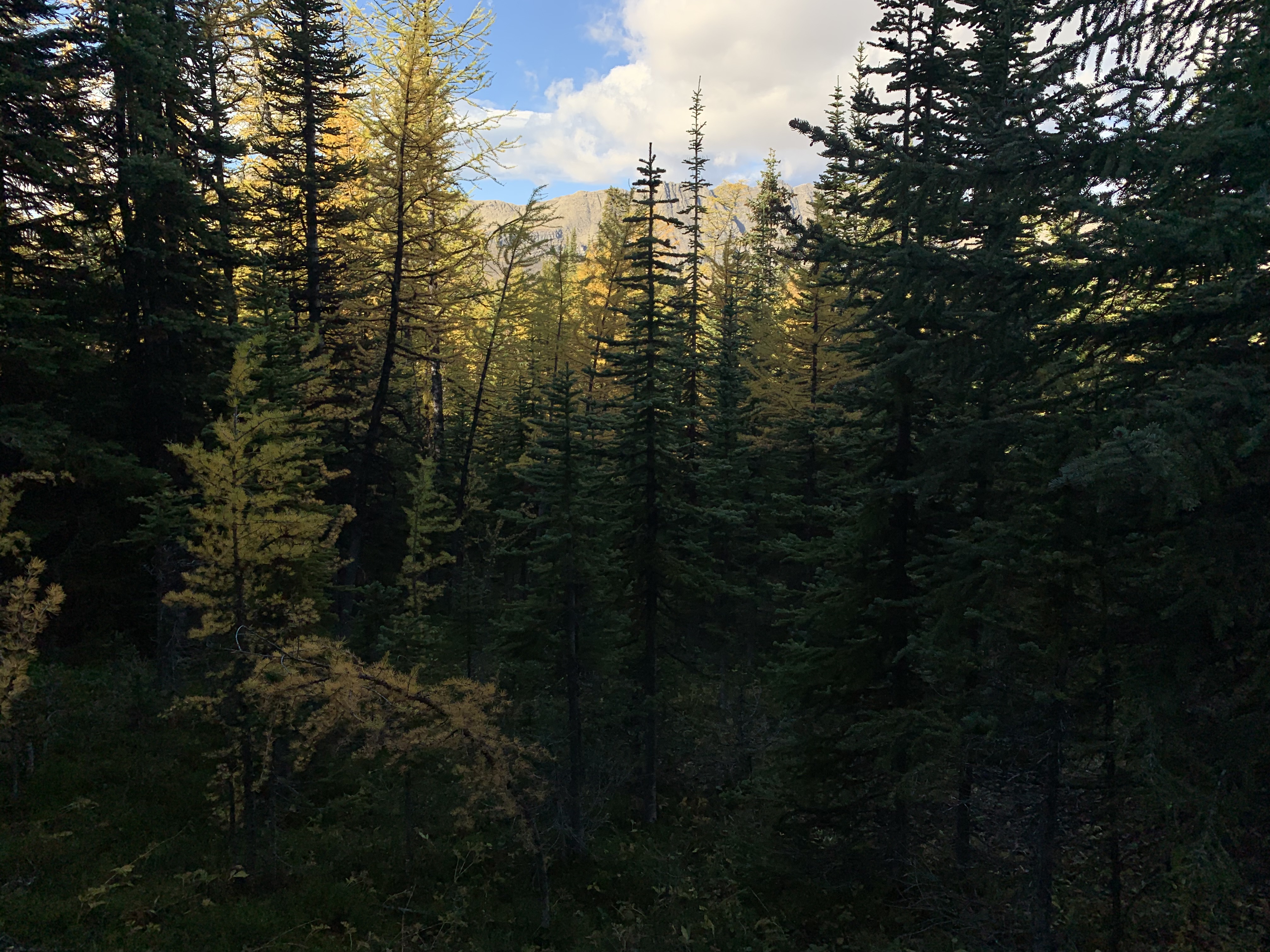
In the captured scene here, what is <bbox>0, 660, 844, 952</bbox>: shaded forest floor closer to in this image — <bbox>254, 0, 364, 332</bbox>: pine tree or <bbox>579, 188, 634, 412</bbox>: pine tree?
<bbox>254, 0, 364, 332</bbox>: pine tree

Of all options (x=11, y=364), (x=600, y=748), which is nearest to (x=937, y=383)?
(x=600, y=748)

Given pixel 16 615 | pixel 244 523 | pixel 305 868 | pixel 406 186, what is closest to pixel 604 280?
pixel 406 186

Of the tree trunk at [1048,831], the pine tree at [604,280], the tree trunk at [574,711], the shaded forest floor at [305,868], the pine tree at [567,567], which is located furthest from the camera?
the pine tree at [604,280]

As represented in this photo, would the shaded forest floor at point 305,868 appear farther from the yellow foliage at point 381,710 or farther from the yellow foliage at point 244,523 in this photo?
the yellow foliage at point 244,523

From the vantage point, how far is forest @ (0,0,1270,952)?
6.24m

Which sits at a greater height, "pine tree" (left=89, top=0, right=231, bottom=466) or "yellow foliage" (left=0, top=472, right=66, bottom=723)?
"pine tree" (left=89, top=0, right=231, bottom=466)

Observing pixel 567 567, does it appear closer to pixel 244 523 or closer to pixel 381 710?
pixel 381 710

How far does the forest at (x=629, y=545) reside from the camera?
6242 mm

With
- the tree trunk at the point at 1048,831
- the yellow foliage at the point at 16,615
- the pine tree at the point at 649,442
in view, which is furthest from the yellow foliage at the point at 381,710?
the tree trunk at the point at 1048,831

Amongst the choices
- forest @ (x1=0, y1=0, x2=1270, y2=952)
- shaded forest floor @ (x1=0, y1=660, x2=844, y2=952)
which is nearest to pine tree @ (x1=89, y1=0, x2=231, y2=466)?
forest @ (x1=0, y1=0, x2=1270, y2=952)

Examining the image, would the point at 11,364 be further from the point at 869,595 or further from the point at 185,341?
the point at 869,595

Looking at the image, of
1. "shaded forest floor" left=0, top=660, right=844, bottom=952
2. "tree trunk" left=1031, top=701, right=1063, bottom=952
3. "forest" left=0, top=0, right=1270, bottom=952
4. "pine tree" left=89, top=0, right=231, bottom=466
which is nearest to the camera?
"forest" left=0, top=0, right=1270, bottom=952

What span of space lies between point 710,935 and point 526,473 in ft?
32.8

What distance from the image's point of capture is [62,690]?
43.6 feet
